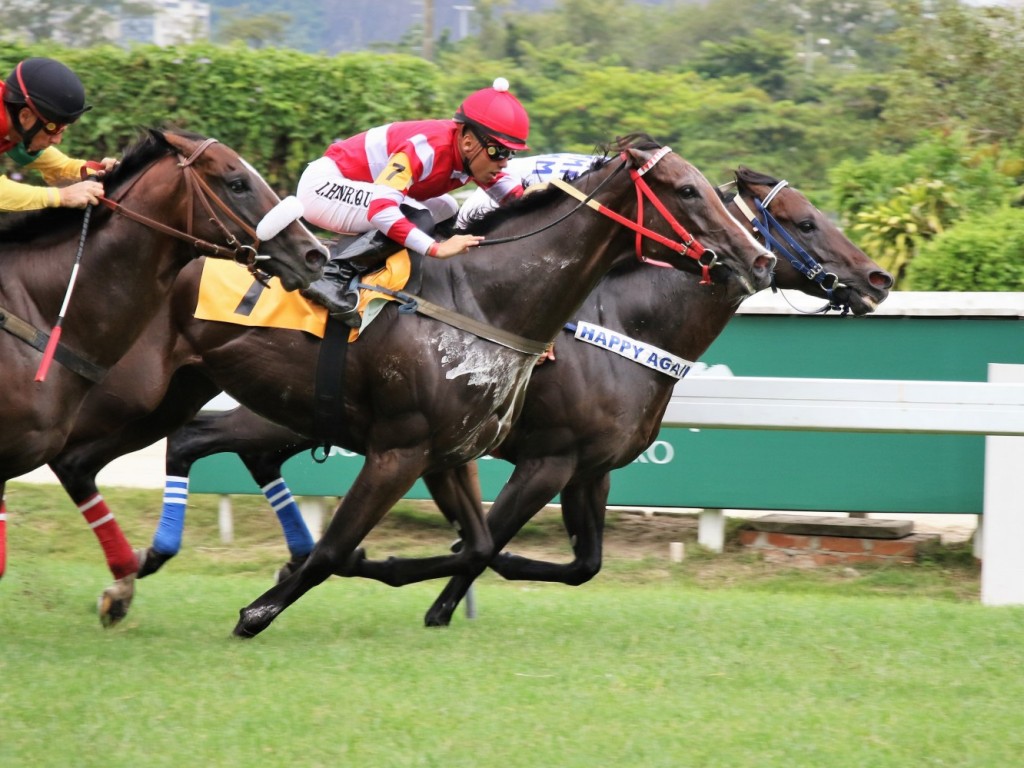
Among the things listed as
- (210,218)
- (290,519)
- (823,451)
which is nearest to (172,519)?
(290,519)

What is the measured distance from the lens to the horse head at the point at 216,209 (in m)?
5.18

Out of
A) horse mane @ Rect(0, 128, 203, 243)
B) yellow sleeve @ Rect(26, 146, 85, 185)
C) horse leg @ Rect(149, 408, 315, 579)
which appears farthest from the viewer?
horse leg @ Rect(149, 408, 315, 579)

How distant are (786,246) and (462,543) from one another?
208cm

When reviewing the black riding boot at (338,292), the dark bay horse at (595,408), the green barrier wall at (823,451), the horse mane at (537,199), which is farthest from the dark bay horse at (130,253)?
the green barrier wall at (823,451)

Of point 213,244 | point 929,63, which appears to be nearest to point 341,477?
point 213,244

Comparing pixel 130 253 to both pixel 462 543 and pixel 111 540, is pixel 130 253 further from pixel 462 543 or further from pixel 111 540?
pixel 462 543

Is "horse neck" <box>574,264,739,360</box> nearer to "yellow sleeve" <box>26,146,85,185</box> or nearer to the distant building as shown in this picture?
"yellow sleeve" <box>26,146,85,185</box>

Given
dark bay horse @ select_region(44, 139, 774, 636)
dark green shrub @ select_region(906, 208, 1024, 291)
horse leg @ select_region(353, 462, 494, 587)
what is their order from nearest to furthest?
dark bay horse @ select_region(44, 139, 774, 636) → horse leg @ select_region(353, 462, 494, 587) → dark green shrub @ select_region(906, 208, 1024, 291)

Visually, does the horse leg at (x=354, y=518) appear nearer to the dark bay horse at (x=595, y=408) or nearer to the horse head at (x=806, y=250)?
the dark bay horse at (x=595, y=408)

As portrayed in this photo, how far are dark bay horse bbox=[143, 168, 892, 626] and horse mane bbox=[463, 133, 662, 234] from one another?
673 mm

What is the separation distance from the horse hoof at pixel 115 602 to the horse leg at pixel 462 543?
968 mm

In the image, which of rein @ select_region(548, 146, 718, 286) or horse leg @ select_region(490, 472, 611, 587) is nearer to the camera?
rein @ select_region(548, 146, 718, 286)

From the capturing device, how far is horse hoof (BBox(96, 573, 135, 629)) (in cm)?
620

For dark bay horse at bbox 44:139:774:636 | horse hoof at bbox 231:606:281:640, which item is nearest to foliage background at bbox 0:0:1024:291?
dark bay horse at bbox 44:139:774:636
